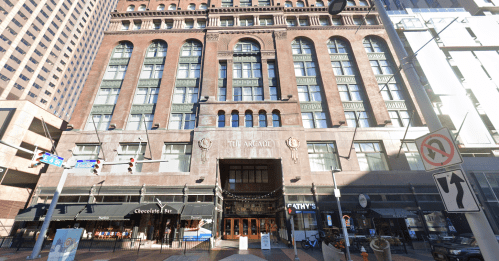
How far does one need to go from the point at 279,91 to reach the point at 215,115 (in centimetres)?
957

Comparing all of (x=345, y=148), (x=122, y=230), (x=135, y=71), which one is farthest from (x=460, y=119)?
(x=135, y=71)

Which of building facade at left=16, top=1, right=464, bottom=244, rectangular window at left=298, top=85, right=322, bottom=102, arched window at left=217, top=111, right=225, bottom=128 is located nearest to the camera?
building facade at left=16, top=1, right=464, bottom=244

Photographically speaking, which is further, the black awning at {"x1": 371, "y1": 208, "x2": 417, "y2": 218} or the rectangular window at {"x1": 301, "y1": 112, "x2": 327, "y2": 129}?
the rectangular window at {"x1": 301, "y1": 112, "x2": 327, "y2": 129}

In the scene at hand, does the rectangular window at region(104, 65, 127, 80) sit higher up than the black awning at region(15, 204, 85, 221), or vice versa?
the rectangular window at region(104, 65, 127, 80)

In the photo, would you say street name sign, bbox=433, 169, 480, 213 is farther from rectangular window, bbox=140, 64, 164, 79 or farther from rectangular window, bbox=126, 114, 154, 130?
rectangular window, bbox=140, 64, 164, 79

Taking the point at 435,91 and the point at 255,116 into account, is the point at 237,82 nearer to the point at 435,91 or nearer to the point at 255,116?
the point at 255,116

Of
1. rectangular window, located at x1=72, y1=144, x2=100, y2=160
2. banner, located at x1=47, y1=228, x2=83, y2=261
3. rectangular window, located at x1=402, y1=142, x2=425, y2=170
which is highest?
rectangular window, located at x1=72, y1=144, x2=100, y2=160

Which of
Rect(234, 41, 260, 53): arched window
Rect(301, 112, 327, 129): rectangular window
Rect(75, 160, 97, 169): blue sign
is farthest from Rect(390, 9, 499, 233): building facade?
Rect(75, 160, 97, 169): blue sign

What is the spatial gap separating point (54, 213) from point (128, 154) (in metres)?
8.36

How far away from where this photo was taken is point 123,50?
3359 centimetres

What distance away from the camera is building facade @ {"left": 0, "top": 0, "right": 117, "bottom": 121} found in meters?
61.1

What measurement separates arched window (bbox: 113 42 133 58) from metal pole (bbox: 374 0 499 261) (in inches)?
1426

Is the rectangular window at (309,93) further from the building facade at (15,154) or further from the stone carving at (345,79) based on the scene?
the building facade at (15,154)

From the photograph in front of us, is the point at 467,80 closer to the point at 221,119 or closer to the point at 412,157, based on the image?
the point at 412,157
